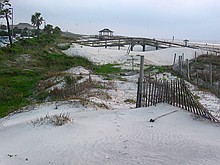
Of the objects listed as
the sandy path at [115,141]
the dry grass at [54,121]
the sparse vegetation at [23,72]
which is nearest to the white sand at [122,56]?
the sparse vegetation at [23,72]

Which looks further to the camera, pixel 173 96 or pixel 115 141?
pixel 173 96

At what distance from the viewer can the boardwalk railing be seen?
386 inches

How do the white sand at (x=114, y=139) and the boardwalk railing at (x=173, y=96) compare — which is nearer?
the white sand at (x=114, y=139)

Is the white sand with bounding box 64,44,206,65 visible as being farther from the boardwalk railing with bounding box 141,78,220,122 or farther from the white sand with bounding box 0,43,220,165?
the white sand with bounding box 0,43,220,165

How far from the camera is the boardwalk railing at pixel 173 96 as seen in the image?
9.80 metres

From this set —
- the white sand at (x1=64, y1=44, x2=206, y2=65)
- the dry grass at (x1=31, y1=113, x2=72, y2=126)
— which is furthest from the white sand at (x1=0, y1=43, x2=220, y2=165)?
the white sand at (x1=64, y1=44, x2=206, y2=65)

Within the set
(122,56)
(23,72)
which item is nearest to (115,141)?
(23,72)

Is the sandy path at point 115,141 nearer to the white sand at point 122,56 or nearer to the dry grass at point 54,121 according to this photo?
the dry grass at point 54,121

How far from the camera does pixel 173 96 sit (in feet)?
34.9

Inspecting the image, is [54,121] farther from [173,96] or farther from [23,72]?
[23,72]

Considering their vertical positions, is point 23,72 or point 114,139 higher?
point 114,139

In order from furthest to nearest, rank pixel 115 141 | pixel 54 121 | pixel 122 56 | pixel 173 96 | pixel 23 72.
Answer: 1. pixel 122 56
2. pixel 23 72
3. pixel 173 96
4. pixel 54 121
5. pixel 115 141

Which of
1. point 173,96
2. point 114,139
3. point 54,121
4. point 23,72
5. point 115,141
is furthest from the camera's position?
point 23,72

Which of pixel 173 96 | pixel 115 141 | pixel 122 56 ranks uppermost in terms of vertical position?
pixel 173 96
